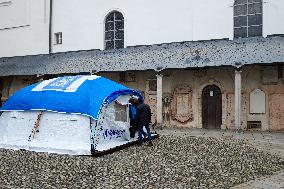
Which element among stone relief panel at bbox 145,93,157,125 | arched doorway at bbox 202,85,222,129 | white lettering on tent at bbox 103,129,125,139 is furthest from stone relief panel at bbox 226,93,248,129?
white lettering on tent at bbox 103,129,125,139

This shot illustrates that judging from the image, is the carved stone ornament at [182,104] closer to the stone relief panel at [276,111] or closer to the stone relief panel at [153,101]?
the stone relief panel at [153,101]

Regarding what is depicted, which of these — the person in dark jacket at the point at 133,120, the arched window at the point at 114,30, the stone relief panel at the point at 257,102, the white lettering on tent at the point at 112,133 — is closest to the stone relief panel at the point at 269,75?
the stone relief panel at the point at 257,102

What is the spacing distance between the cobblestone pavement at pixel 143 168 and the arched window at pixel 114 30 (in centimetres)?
1435

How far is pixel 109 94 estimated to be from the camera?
36.4ft

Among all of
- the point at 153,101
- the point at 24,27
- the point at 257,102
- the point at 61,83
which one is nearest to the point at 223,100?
the point at 257,102

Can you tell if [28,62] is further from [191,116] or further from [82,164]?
[82,164]

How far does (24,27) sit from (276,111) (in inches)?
759

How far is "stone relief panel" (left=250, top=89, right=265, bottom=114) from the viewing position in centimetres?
1889

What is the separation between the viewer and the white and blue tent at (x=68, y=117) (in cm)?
1017

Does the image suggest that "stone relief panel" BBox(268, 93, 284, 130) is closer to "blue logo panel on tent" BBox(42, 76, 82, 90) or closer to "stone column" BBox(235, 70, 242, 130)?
"stone column" BBox(235, 70, 242, 130)

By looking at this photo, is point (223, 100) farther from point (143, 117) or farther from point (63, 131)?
point (63, 131)

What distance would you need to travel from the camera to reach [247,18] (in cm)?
2045

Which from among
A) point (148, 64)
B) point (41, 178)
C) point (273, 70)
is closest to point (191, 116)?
point (148, 64)

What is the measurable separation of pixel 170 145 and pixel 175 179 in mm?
4665
